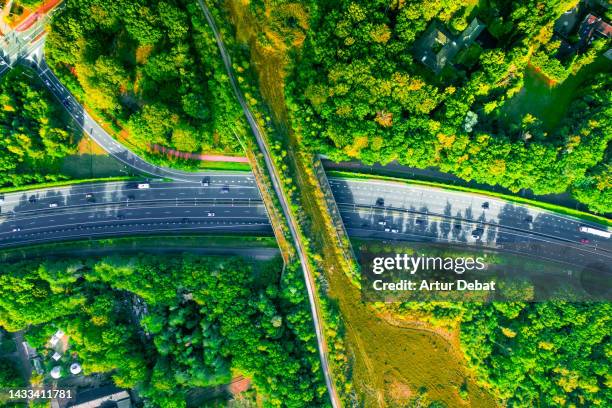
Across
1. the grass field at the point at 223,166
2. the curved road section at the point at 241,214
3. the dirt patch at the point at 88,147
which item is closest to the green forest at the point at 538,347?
the curved road section at the point at 241,214

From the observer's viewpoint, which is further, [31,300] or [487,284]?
[487,284]

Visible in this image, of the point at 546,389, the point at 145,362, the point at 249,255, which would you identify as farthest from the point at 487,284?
the point at 145,362

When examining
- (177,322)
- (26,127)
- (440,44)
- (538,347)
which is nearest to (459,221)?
(538,347)

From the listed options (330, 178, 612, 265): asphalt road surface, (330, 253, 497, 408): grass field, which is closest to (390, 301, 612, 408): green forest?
(330, 253, 497, 408): grass field

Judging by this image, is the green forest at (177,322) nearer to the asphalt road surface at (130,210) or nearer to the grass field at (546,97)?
the asphalt road surface at (130,210)

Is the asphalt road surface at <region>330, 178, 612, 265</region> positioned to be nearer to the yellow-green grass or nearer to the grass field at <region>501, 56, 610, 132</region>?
the grass field at <region>501, 56, 610, 132</region>

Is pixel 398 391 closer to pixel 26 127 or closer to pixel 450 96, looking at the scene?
pixel 450 96

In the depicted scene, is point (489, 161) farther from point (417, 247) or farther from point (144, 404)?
point (144, 404)
